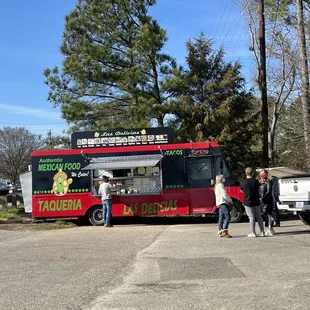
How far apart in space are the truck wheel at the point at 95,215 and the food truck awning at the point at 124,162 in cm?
149

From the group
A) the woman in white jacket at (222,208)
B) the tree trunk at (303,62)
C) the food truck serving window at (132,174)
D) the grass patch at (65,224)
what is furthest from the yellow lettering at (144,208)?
the tree trunk at (303,62)

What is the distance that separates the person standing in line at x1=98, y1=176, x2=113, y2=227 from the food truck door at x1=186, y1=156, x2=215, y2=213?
2.79 metres

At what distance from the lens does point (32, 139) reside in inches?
Result: 2534

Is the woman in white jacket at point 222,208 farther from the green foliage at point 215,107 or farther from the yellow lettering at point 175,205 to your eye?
the green foliage at point 215,107

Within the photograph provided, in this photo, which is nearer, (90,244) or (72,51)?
(90,244)

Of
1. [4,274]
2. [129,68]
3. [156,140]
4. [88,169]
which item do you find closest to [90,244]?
[4,274]

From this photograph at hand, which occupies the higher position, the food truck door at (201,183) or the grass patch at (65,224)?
the food truck door at (201,183)

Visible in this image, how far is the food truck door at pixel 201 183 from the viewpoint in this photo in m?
15.3

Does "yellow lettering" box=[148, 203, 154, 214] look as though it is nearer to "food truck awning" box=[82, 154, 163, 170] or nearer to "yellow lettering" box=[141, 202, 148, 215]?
"yellow lettering" box=[141, 202, 148, 215]

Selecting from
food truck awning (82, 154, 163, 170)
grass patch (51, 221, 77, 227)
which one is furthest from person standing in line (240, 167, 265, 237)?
grass patch (51, 221, 77, 227)

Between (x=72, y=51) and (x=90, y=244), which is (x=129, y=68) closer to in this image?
(x=72, y=51)

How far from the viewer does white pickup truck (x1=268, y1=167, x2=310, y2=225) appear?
40.5 ft

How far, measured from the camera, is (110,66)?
70.4 feet

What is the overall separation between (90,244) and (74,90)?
12.4m
